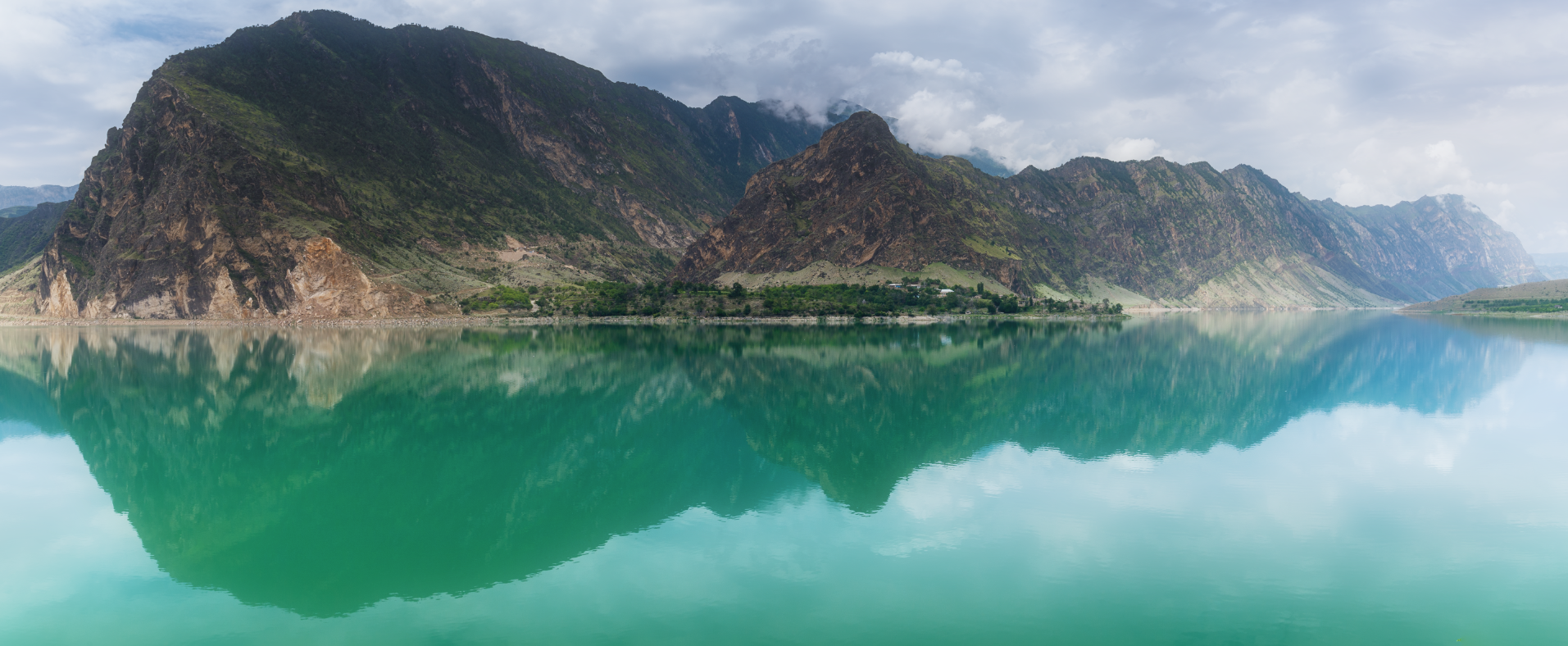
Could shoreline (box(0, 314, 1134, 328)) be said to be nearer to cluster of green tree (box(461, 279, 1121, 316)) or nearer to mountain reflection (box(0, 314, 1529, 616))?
cluster of green tree (box(461, 279, 1121, 316))

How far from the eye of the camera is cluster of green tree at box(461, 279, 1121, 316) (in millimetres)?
169500

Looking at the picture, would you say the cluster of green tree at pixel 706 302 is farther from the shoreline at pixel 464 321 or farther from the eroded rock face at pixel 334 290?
the eroded rock face at pixel 334 290

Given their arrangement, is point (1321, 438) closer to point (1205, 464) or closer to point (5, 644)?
point (1205, 464)

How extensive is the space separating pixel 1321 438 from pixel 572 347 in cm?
7521

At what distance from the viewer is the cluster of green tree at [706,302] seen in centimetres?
16950

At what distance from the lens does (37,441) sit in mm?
33969

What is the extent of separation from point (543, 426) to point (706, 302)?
439 ft

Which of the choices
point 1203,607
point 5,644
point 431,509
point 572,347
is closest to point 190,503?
point 431,509

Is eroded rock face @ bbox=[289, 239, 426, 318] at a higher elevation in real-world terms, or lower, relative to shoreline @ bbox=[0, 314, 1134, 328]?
higher

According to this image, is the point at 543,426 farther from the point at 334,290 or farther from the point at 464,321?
the point at 334,290

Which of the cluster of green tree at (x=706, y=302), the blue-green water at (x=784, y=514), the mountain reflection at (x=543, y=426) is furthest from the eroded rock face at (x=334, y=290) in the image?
the blue-green water at (x=784, y=514)

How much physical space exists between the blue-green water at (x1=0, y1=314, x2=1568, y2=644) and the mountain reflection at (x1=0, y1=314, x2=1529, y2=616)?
0.23 meters

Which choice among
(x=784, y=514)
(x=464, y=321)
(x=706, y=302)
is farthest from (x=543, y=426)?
(x=464, y=321)

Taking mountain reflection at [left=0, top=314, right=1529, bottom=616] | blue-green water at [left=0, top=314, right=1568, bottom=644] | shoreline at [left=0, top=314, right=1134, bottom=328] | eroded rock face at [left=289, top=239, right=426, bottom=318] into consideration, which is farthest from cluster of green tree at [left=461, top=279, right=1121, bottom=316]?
blue-green water at [left=0, top=314, right=1568, bottom=644]
